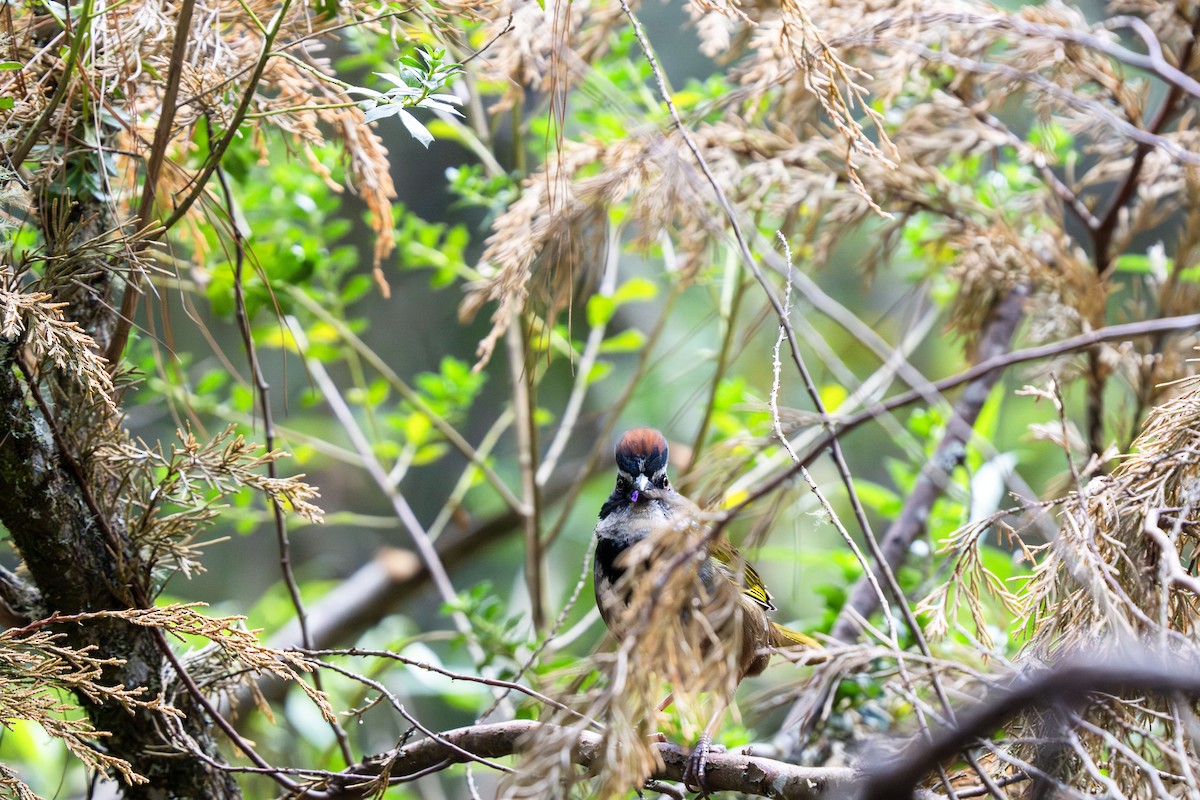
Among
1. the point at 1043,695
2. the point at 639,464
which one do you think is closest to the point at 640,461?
the point at 639,464

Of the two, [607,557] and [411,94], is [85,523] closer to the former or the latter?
[411,94]

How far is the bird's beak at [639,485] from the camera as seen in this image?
185cm

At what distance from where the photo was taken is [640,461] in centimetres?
189

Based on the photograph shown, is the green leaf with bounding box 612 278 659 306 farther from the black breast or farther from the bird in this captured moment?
the black breast

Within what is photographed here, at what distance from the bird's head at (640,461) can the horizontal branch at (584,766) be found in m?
0.58

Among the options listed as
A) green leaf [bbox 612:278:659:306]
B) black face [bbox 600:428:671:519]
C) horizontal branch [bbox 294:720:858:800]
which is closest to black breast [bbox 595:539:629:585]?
black face [bbox 600:428:671:519]

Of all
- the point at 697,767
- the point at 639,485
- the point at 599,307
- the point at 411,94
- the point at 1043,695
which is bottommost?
the point at 697,767

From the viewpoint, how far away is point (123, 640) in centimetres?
134

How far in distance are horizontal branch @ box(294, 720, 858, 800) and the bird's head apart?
575mm

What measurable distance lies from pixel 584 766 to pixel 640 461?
0.77 meters

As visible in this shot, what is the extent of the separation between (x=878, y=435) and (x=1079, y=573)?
4769mm

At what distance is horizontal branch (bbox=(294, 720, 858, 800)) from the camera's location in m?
1.21

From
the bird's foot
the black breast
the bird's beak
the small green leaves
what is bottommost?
the bird's foot

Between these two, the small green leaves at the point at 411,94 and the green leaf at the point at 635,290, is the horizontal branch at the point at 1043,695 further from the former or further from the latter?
the green leaf at the point at 635,290
